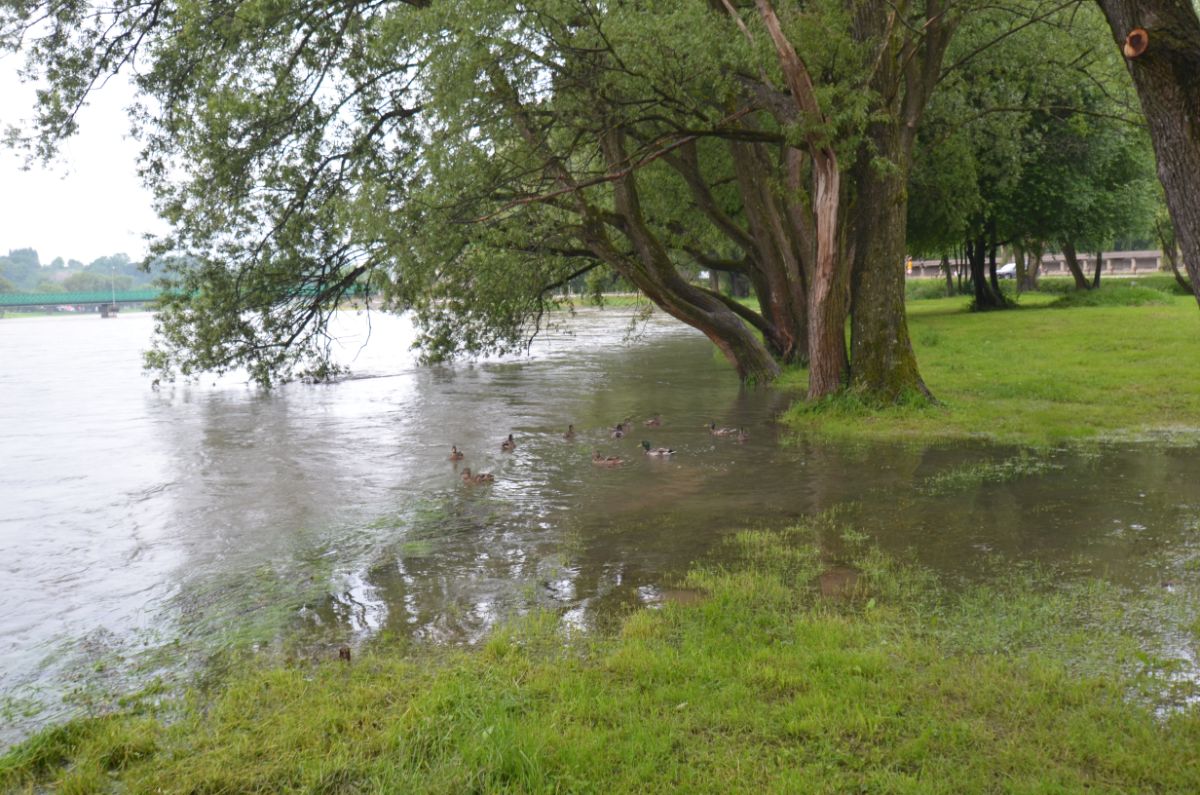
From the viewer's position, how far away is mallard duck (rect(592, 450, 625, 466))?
14648mm

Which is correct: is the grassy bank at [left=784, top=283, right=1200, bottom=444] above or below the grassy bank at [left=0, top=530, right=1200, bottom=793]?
above

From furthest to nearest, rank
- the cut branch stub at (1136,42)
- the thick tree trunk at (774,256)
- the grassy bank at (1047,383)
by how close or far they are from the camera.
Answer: the thick tree trunk at (774,256) < the grassy bank at (1047,383) < the cut branch stub at (1136,42)

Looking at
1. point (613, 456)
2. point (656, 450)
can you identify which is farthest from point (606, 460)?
point (656, 450)

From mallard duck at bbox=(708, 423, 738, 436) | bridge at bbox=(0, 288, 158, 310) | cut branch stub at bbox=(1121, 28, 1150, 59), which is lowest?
mallard duck at bbox=(708, 423, 738, 436)

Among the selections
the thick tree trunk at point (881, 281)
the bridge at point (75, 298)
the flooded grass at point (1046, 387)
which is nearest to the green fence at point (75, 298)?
the bridge at point (75, 298)

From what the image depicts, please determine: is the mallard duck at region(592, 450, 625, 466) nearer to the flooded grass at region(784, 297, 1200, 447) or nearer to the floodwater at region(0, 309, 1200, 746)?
the floodwater at region(0, 309, 1200, 746)

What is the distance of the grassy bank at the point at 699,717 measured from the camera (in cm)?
483

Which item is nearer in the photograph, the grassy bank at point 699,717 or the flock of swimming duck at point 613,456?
the grassy bank at point 699,717

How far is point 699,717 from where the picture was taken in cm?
539

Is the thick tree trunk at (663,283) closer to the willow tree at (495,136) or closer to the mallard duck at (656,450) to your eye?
the willow tree at (495,136)

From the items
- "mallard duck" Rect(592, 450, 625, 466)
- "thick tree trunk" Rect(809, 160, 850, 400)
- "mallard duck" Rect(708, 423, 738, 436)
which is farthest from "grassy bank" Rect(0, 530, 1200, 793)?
"thick tree trunk" Rect(809, 160, 850, 400)

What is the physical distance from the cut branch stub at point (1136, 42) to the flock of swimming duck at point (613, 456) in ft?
31.2

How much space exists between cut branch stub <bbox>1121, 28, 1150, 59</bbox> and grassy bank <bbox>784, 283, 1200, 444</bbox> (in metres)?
9.05

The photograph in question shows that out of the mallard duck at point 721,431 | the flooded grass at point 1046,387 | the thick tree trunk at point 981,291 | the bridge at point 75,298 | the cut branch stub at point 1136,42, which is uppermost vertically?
the bridge at point 75,298
